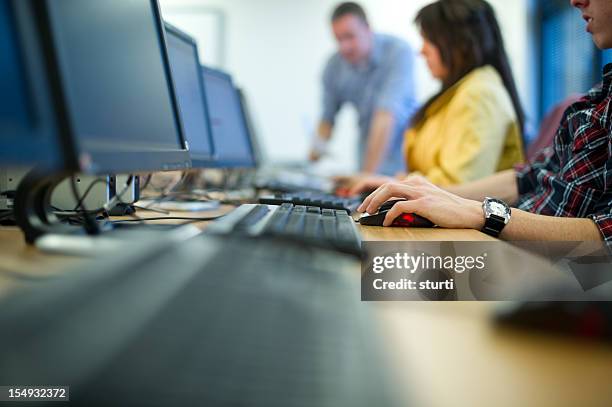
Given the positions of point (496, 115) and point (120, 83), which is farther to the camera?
point (496, 115)

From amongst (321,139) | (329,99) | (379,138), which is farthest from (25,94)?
(321,139)

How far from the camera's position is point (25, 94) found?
59 centimetres

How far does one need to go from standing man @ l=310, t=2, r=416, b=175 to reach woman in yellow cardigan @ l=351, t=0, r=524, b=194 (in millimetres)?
1197

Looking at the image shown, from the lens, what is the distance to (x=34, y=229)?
0.76 metres

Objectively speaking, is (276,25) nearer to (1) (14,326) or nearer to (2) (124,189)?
(2) (124,189)

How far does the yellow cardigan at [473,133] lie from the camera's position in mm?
1760

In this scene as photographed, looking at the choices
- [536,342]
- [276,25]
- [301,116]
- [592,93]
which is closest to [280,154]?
[301,116]

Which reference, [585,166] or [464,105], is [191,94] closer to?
[464,105]

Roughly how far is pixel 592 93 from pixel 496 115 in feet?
1.83

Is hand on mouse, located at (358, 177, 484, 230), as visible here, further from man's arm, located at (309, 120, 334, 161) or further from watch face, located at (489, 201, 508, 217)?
man's arm, located at (309, 120, 334, 161)

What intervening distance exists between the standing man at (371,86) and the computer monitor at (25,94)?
276cm

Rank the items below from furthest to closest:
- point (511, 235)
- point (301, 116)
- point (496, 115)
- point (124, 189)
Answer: point (301, 116) → point (496, 115) → point (124, 189) → point (511, 235)

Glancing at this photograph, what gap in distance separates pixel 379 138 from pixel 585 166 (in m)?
2.17

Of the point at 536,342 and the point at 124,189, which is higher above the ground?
the point at 124,189
